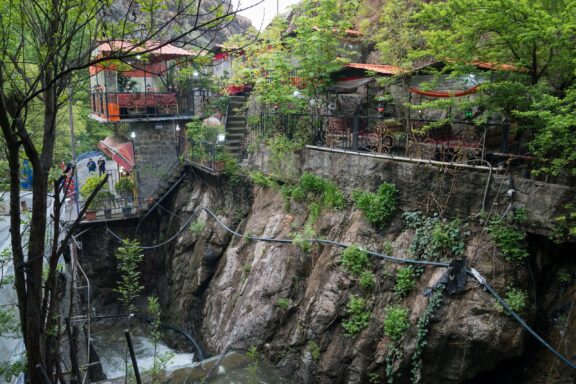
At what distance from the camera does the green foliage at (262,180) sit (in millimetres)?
13469

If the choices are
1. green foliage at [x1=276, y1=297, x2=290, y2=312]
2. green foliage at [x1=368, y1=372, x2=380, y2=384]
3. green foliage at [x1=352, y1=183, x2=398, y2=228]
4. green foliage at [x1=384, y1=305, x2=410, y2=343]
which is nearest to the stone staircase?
green foliage at [x1=276, y1=297, x2=290, y2=312]

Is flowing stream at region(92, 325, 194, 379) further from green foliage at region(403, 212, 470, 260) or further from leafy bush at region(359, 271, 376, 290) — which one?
green foliage at region(403, 212, 470, 260)

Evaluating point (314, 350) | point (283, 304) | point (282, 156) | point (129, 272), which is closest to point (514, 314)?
point (314, 350)

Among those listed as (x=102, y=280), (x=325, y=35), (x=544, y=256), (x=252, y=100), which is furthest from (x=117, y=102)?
(x=544, y=256)

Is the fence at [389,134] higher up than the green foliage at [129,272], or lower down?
higher up

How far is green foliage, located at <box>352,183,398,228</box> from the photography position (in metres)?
9.80

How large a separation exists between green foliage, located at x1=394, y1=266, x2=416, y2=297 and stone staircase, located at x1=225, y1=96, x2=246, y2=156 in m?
10.1

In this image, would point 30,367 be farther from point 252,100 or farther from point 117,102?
point 117,102

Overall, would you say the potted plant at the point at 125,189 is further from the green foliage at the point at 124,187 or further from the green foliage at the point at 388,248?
the green foliage at the point at 388,248

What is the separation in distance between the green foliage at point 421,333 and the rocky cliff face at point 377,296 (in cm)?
7

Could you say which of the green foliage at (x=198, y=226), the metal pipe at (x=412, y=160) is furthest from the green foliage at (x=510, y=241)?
the green foliage at (x=198, y=226)

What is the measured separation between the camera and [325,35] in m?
13.4

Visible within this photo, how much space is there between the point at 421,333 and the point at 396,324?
53 cm

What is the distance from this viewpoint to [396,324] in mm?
8250
